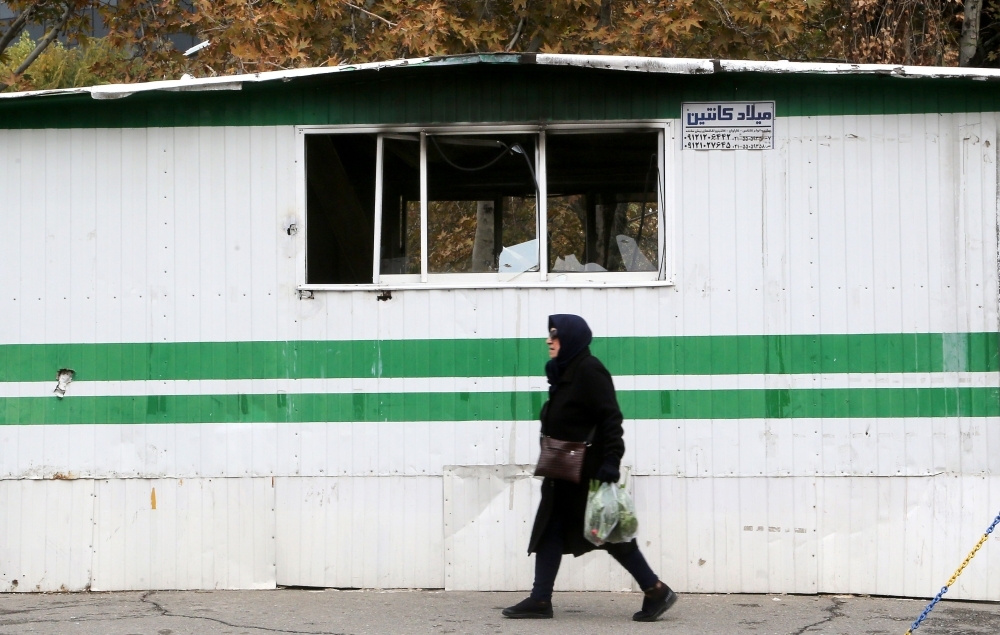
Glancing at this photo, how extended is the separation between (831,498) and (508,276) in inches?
89.3

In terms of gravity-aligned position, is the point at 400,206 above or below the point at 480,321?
above

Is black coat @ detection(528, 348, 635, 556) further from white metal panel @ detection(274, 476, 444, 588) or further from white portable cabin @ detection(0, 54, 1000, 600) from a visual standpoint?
white metal panel @ detection(274, 476, 444, 588)

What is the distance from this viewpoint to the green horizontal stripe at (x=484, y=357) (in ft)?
21.9

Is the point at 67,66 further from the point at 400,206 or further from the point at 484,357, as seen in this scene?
the point at 484,357

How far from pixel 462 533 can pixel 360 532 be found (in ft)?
1.98

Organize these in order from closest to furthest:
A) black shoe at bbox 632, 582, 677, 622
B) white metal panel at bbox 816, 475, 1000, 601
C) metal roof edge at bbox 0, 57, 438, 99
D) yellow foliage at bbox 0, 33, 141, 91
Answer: black shoe at bbox 632, 582, 677, 622, metal roof edge at bbox 0, 57, 438, 99, white metal panel at bbox 816, 475, 1000, 601, yellow foliage at bbox 0, 33, 141, 91

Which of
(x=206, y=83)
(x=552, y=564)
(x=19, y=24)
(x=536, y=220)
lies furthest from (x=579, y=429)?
(x=19, y=24)

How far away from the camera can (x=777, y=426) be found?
22.1ft

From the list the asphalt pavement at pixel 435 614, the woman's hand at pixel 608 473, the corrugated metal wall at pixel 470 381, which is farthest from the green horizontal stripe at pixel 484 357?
the asphalt pavement at pixel 435 614

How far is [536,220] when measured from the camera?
681 centimetres

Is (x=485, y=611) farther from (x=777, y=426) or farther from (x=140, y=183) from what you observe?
(x=140, y=183)

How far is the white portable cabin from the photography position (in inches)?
263

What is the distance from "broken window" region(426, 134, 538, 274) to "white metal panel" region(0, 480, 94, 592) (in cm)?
253

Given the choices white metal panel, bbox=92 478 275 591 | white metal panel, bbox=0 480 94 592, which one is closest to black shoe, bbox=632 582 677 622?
white metal panel, bbox=92 478 275 591
